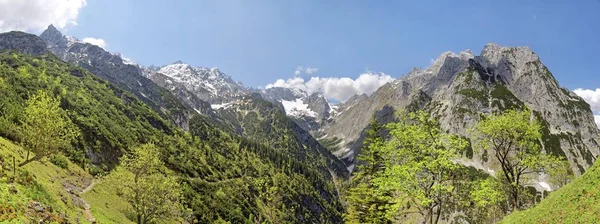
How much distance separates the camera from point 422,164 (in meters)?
31.4

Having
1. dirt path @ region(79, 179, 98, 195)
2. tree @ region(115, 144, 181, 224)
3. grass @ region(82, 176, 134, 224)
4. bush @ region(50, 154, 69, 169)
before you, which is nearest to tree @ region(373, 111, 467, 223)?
tree @ region(115, 144, 181, 224)

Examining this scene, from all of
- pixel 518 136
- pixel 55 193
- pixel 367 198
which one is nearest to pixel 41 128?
pixel 55 193

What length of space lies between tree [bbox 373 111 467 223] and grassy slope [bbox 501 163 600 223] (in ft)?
27.9

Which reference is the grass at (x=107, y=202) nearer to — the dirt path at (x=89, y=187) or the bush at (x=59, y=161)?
the dirt path at (x=89, y=187)

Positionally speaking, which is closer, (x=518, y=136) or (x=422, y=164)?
(x=422, y=164)

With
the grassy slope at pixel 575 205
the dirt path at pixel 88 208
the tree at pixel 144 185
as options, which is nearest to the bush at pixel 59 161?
the dirt path at pixel 88 208

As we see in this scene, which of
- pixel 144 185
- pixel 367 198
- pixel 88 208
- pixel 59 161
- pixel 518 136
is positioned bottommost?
pixel 88 208

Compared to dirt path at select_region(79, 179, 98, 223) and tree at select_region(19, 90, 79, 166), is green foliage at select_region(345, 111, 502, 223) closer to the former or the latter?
tree at select_region(19, 90, 79, 166)

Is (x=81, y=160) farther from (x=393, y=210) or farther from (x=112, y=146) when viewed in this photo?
(x=393, y=210)

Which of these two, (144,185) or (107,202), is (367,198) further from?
(107,202)

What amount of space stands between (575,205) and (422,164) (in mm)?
13224

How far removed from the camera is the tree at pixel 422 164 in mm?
31288

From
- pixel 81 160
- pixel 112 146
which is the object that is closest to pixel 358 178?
pixel 81 160

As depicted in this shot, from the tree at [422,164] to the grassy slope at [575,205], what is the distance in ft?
27.9
